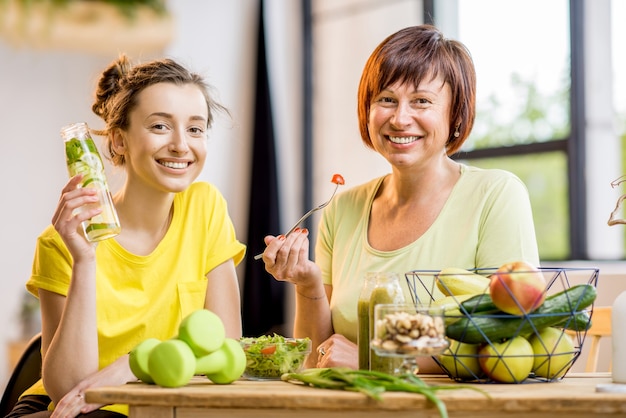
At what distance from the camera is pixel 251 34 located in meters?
4.71

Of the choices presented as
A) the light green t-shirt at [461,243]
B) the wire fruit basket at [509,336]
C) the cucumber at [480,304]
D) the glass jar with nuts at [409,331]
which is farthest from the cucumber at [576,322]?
the light green t-shirt at [461,243]

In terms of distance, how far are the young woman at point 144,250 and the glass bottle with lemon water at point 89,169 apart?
20 centimetres

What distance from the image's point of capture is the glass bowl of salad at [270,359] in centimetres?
139

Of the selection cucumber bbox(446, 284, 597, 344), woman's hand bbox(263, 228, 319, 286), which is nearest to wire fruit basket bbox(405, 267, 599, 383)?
cucumber bbox(446, 284, 597, 344)

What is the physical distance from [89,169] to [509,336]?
0.81 meters

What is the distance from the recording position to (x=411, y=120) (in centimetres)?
181

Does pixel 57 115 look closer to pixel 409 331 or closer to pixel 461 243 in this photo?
pixel 461 243

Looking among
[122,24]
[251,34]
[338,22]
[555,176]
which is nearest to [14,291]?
[122,24]

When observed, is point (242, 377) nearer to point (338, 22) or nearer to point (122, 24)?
point (338, 22)

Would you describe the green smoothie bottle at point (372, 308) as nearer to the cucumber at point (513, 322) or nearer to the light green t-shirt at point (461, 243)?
the cucumber at point (513, 322)

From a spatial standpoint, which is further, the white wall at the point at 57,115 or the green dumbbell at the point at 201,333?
the white wall at the point at 57,115

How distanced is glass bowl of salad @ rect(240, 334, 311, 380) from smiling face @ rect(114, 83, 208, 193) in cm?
58

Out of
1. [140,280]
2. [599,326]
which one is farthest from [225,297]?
[599,326]

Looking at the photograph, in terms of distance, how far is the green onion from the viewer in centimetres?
113
